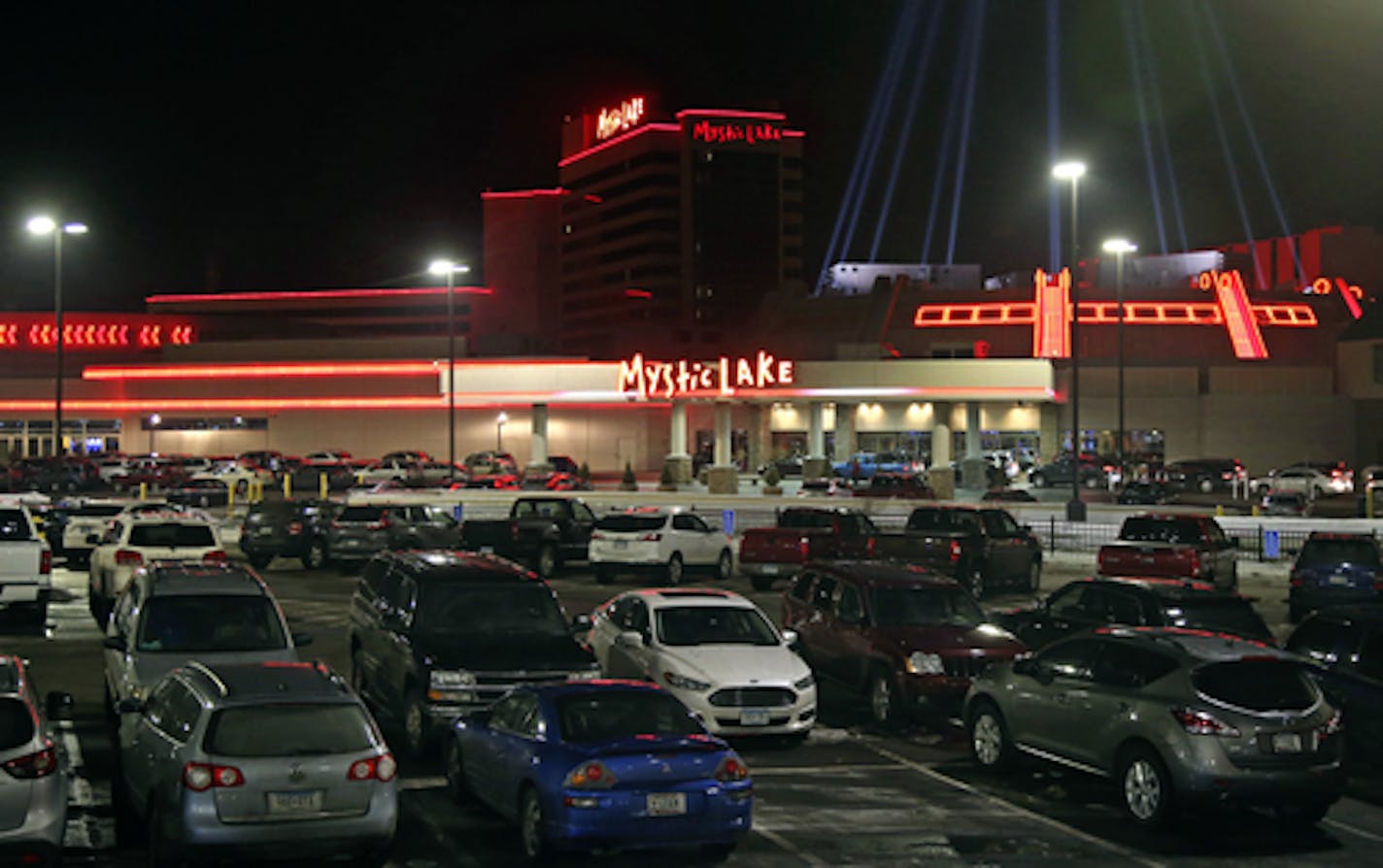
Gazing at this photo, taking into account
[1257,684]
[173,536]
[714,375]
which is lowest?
[1257,684]

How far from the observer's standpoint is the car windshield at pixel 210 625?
14680 millimetres

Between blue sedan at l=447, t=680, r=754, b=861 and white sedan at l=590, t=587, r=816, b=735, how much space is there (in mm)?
2811

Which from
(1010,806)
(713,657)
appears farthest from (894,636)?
(1010,806)

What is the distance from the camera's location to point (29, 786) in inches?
359

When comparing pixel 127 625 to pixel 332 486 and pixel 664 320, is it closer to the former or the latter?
pixel 332 486

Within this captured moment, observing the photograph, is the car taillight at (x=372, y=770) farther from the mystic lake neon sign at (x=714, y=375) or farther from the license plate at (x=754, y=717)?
the mystic lake neon sign at (x=714, y=375)

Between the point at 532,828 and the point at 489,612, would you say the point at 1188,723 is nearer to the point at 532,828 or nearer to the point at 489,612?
the point at 532,828

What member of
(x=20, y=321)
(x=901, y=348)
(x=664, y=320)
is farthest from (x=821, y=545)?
(x=664, y=320)

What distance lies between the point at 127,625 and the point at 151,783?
5.15 m

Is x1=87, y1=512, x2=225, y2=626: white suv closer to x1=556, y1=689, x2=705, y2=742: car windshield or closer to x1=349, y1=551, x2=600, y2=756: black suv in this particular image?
x1=349, y1=551, x2=600, y2=756: black suv

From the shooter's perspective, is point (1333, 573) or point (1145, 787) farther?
point (1333, 573)

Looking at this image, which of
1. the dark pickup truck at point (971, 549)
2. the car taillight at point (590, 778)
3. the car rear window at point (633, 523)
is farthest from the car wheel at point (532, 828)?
the car rear window at point (633, 523)

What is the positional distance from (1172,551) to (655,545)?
1010 centimetres

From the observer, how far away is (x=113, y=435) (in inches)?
3420
